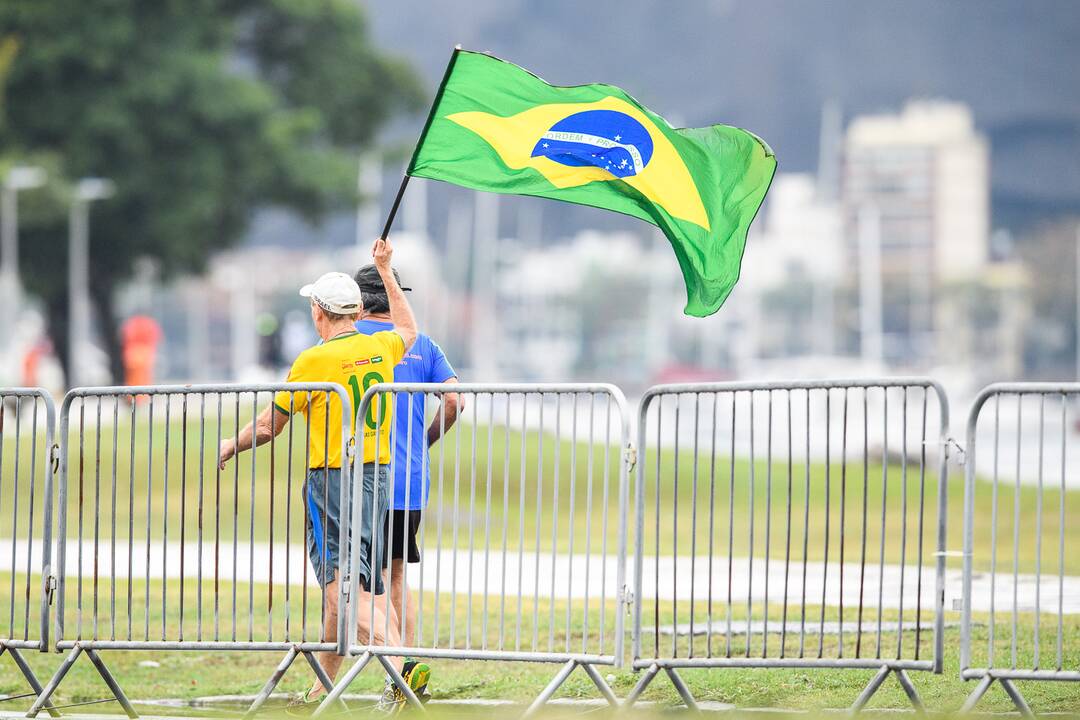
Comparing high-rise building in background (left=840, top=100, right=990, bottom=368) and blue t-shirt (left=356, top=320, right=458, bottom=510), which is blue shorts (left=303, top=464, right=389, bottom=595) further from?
high-rise building in background (left=840, top=100, right=990, bottom=368)

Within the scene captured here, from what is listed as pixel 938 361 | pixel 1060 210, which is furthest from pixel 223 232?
pixel 1060 210

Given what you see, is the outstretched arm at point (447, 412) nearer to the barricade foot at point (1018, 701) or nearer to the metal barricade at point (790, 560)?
the metal barricade at point (790, 560)

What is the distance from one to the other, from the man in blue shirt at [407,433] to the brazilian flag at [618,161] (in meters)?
0.67

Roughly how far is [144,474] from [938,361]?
377 feet

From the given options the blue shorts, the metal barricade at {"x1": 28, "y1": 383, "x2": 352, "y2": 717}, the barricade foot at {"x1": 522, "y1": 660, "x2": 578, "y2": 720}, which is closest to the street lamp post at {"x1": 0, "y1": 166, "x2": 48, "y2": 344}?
the metal barricade at {"x1": 28, "y1": 383, "x2": 352, "y2": 717}

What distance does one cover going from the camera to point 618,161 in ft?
26.3

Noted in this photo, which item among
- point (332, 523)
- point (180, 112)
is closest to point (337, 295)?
point (332, 523)

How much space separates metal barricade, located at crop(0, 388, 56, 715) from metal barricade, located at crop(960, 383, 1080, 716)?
3.78m

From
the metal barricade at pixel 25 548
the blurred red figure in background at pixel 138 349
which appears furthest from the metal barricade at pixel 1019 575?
the blurred red figure in background at pixel 138 349

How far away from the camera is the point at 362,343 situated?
7621 mm

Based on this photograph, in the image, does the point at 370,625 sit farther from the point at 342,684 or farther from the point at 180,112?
the point at 180,112

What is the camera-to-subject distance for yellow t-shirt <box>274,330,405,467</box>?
7.50m

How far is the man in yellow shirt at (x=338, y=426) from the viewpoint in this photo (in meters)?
7.44

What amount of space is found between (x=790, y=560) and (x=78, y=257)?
106ft
